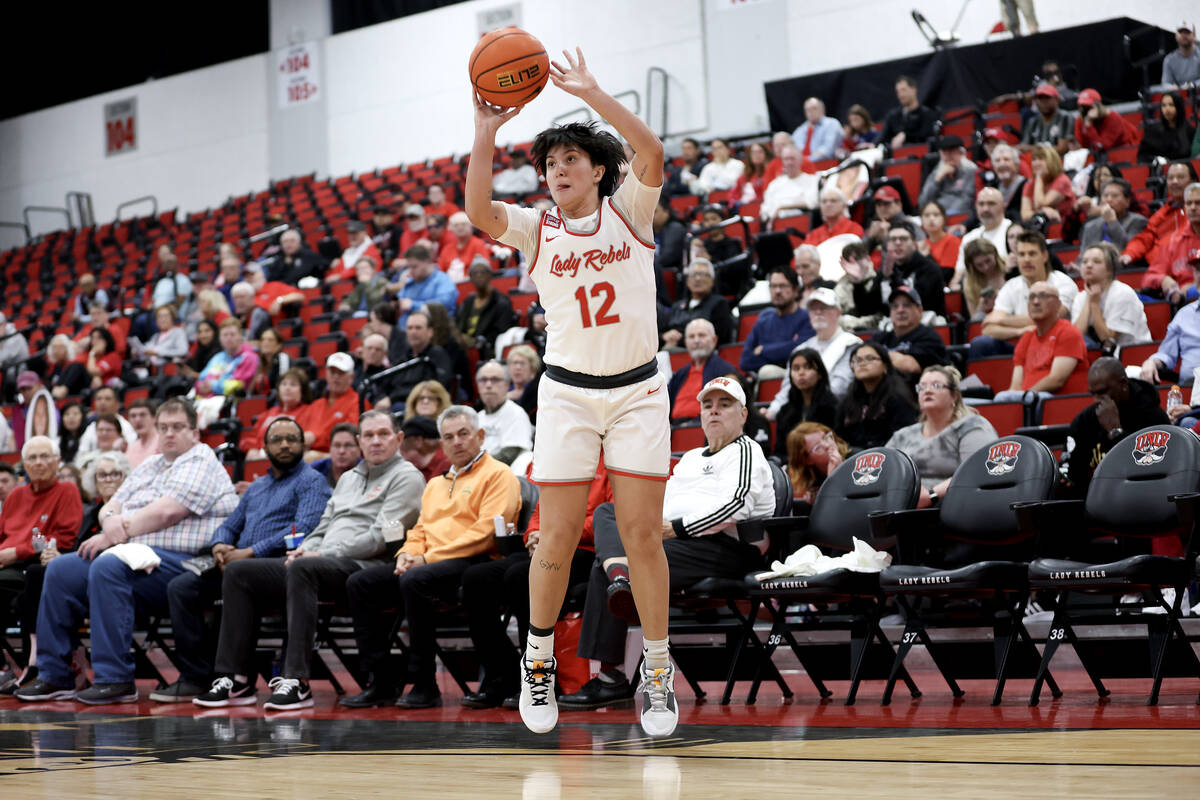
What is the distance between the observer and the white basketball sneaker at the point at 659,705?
338 cm

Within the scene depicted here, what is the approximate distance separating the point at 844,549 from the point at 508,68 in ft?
8.15

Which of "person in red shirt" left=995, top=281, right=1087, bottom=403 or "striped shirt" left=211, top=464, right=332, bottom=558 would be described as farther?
"person in red shirt" left=995, top=281, right=1087, bottom=403

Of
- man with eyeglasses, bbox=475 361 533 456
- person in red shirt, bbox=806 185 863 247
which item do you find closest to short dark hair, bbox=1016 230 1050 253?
person in red shirt, bbox=806 185 863 247

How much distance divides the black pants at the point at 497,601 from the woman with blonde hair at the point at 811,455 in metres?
1.13

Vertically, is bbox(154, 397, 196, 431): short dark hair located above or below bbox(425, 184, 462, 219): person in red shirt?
below

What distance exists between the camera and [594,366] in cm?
338

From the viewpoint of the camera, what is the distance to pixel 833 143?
1208 cm

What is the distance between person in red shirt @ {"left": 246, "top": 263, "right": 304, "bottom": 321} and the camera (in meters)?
12.4

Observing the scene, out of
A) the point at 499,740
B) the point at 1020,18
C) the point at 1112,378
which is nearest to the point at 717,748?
the point at 499,740

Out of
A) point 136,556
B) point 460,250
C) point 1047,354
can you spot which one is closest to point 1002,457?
point 1047,354

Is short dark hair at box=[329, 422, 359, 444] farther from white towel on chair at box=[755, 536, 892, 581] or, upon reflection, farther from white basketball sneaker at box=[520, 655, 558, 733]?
white basketball sneaker at box=[520, 655, 558, 733]

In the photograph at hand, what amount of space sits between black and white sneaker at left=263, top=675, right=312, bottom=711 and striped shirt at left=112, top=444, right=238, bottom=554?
1.13m

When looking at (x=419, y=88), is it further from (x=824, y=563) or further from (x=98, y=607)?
(x=824, y=563)

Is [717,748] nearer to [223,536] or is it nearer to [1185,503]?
[1185,503]
